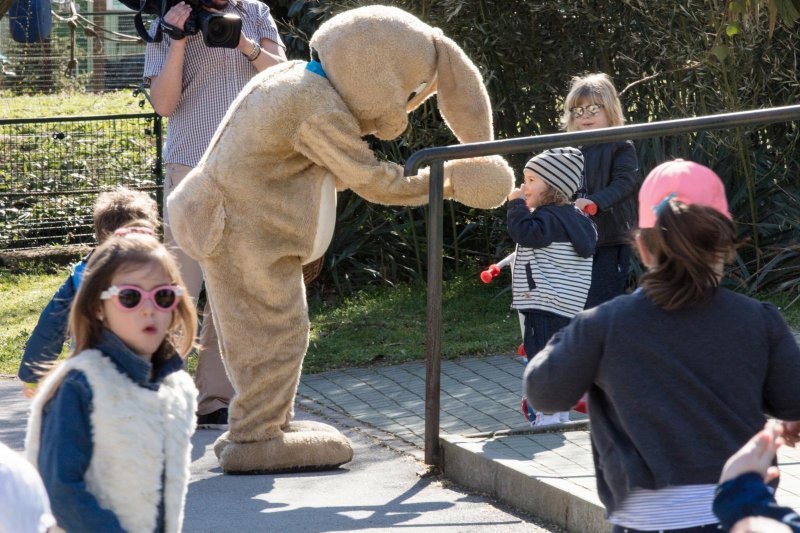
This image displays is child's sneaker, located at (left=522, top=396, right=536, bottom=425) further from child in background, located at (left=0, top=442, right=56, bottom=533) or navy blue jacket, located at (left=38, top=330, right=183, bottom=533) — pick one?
child in background, located at (left=0, top=442, right=56, bottom=533)

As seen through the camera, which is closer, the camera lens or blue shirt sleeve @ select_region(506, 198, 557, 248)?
blue shirt sleeve @ select_region(506, 198, 557, 248)

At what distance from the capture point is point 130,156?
11734 mm

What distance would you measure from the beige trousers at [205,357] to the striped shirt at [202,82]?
0.40 feet

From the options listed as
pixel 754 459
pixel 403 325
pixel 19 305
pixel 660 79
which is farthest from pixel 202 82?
pixel 19 305

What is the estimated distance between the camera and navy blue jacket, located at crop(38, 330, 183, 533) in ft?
8.65

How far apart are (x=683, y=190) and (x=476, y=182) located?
2186mm

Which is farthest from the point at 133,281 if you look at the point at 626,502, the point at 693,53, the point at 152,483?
the point at 693,53

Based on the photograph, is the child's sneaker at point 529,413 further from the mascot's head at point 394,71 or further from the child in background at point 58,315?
the child in background at point 58,315

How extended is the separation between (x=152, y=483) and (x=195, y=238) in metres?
2.25

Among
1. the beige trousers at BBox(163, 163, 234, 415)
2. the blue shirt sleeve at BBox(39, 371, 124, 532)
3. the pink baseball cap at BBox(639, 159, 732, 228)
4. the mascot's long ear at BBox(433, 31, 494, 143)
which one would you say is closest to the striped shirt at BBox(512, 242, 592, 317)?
the mascot's long ear at BBox(433, 31, 494, 143)

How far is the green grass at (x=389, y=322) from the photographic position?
7.70 m

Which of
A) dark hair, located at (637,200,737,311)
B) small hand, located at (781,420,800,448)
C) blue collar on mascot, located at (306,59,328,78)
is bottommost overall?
small hand, located at (781,420,800,448)

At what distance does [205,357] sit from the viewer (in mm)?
5879

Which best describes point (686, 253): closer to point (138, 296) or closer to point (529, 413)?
point (138, 296)
